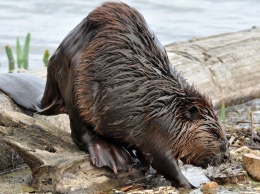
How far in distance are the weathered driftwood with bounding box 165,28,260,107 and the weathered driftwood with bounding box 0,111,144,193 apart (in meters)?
1.95

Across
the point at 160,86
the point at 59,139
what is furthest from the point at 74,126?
the point at 160,86

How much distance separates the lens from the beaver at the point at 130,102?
5.04 metres

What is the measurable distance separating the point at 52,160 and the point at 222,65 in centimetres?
284

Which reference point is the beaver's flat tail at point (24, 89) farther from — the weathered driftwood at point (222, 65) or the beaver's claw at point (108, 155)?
the weathered driftwood at point (222, 65)

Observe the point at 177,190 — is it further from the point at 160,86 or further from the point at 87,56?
the point at 87,56

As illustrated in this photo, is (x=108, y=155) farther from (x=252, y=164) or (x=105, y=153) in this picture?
(x=252, y=164)

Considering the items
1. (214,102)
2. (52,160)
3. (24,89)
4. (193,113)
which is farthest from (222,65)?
(52,160)

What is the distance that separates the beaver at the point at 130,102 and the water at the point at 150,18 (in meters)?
5.54

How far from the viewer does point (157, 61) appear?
5242mm

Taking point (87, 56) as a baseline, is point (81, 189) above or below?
below

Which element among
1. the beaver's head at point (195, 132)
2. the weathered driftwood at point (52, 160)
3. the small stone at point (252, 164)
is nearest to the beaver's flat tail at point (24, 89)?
→ the weathered driftwood at point (52, 160)

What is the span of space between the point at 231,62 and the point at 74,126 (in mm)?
2603

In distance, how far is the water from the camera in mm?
11734

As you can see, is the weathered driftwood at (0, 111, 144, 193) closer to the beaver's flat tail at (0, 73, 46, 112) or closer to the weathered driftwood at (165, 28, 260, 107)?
the beaver's flat tail at (0, 73, 46, 112)
